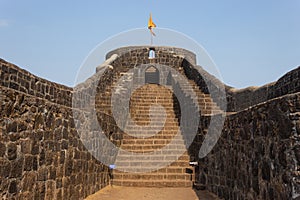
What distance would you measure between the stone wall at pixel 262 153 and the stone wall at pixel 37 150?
9.93 feet

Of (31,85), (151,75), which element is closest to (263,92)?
(31,85)

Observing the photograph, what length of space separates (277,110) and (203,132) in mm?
4701

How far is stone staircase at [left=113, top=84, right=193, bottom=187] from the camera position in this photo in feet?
27.6

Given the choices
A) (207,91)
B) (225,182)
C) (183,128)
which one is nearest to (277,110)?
(225,182)

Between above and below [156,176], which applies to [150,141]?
above

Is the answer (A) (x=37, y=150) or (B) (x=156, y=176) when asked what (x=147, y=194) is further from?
(A) (x=37, y=150)

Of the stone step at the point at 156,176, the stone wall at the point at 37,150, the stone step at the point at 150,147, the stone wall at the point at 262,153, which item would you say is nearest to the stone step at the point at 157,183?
the stone step at the point at 156,176

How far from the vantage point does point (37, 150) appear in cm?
466

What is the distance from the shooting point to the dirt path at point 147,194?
6.98 m

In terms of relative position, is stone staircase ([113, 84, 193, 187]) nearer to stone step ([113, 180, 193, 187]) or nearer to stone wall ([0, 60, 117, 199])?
stone step ([113, 180, 193, 187])

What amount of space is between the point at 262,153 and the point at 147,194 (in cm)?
346

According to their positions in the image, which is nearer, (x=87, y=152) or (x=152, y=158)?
(x=87, y=152)

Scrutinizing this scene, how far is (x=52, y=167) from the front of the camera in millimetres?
5180

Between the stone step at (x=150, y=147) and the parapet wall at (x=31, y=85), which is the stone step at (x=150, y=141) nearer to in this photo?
the stone step at (x=150, y=147)
